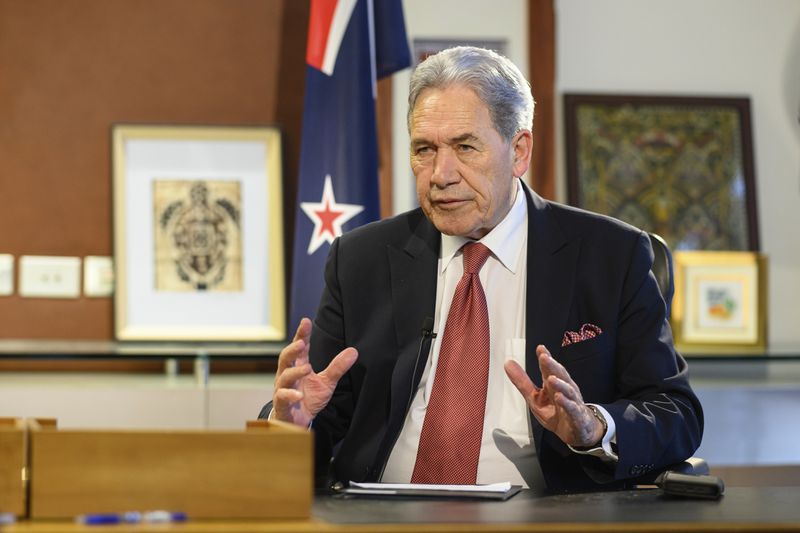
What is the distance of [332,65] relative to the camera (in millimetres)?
3488

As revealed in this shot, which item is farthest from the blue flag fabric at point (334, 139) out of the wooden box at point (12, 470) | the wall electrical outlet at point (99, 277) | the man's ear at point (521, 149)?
the wooden box at point (12, 470)

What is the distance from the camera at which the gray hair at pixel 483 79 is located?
7.56 ft

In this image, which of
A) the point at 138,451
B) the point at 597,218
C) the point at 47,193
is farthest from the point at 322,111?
the point at 138,451

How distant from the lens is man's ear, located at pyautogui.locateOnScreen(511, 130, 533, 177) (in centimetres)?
240

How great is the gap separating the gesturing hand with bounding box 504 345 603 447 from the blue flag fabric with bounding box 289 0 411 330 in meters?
1.60

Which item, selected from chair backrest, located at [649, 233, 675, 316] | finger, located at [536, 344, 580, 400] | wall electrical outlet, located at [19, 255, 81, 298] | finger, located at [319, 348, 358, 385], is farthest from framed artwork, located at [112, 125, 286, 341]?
finger, located at [536, 344, 580, 400]

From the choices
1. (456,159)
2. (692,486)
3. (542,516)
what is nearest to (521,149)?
(456,159)

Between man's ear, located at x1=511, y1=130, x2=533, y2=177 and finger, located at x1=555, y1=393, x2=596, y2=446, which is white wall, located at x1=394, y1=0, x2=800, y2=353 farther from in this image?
finger, located at x1=555, y1=393, x2=596, y2=446

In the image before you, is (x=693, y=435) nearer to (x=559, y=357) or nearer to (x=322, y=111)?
(x=559, y=357)

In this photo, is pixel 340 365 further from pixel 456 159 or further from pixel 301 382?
pixel 456 159

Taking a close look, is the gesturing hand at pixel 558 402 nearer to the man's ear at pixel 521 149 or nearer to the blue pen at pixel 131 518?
the man's ear at pixel 521 149

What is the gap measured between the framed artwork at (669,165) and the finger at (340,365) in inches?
82.8

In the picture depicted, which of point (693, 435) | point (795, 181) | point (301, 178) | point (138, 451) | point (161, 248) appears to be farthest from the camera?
point (795, 181)

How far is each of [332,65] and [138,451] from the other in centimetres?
235
